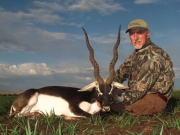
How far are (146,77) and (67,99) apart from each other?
197 centimetres

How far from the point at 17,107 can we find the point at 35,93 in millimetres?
561

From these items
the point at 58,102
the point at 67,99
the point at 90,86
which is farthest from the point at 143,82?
the point at 58,102

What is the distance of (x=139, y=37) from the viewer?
23.7 ft

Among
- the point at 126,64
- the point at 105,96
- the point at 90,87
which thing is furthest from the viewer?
the point at 126,64

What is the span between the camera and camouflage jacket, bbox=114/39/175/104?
21.6 ft

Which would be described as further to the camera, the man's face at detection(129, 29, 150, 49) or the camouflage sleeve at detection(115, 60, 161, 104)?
the man's face at detection(129, 29, 150, 49)

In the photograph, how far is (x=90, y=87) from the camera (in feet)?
21.4

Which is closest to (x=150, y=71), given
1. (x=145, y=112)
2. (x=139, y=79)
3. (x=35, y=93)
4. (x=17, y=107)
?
(x=139, y=79)

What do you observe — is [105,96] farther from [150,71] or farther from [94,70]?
[150,71]

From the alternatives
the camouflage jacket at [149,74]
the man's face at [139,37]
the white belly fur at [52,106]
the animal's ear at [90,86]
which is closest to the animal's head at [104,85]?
the animal's ear at [90,86]

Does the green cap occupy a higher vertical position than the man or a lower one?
higher

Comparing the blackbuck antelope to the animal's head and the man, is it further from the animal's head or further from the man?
the man

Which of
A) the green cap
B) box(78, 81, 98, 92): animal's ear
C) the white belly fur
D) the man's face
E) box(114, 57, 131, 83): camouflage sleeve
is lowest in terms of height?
the white belly fur

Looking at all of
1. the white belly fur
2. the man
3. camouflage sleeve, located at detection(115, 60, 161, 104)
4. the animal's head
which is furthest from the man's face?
the white belly fur
